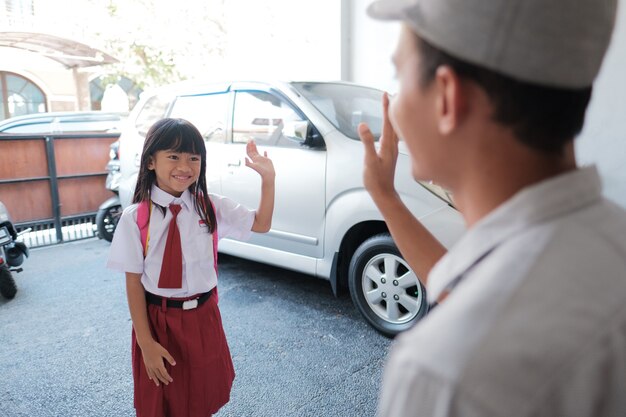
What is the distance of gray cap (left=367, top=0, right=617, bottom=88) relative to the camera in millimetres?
512

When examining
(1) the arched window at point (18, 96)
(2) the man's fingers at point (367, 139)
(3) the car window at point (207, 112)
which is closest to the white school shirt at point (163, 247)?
(2) the man's fingers at point (367, 139)

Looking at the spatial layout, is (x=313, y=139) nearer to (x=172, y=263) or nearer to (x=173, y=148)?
(x=173, y=148)

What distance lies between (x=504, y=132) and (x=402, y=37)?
191 mm

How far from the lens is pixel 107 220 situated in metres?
5.97

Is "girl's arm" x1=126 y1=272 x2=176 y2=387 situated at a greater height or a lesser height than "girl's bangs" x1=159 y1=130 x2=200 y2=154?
lesser

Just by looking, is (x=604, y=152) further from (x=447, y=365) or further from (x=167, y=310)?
(x=447, y=365)

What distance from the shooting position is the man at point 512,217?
0.45 metres

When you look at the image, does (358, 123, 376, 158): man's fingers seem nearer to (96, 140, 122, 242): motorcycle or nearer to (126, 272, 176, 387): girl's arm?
(126, 272, 176, 387): girl's arm

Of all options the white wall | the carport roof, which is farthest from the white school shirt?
the carport roof

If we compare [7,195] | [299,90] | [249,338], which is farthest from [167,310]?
[7,195]

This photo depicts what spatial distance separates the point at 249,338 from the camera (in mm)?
3254

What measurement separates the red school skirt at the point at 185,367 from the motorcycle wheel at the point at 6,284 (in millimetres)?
2988

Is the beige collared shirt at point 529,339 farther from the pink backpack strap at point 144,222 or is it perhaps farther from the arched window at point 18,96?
the arched window at point 18,96

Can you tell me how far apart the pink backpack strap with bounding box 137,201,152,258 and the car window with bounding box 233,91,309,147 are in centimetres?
189
